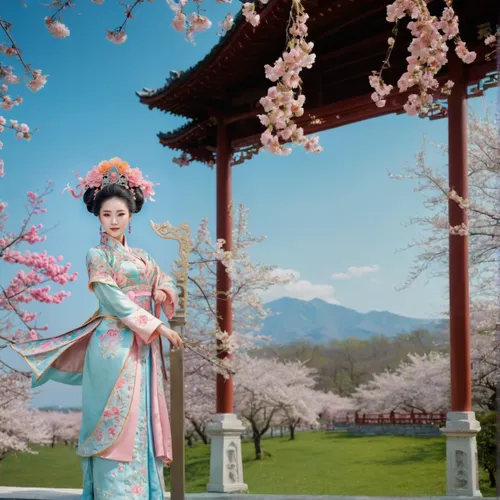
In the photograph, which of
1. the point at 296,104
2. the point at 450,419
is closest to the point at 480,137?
the point at 450,419

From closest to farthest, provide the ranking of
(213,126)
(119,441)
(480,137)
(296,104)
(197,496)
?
1. (296,104)
2. (119,441)
3. (197,496)
4. (480,137)
5. (213,126)

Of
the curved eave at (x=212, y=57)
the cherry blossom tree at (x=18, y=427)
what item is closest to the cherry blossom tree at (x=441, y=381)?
the curved eave at (x=212, y=57)

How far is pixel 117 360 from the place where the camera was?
374cm

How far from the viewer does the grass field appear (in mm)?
11289

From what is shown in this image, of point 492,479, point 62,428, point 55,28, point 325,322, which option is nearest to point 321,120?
point 55,28

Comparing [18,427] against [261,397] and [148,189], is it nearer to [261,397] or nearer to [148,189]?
[261,397]

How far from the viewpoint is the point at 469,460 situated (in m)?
6.20

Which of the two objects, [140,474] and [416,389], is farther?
[416,389]

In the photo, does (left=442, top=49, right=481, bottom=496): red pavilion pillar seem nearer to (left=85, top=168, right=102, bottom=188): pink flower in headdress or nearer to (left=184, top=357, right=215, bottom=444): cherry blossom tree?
(left=85, top=168, right=102, bottom=188): pink flower in headdress

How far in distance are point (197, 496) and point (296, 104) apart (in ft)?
15.7

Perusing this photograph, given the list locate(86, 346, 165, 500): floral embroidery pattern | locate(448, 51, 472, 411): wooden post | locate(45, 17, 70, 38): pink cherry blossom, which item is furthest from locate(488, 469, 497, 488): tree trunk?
locate(45, 17, 70, 38): pink cherry blossom

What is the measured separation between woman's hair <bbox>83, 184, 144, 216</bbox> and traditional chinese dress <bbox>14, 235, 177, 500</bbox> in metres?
0.20

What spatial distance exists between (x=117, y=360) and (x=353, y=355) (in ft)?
83.9

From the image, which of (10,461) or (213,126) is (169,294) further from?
(10,461)
